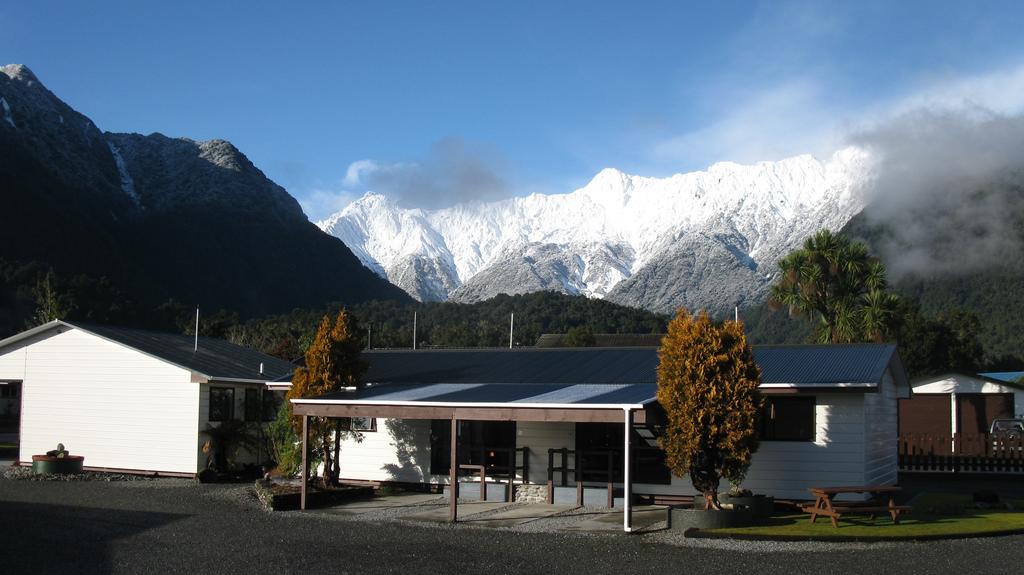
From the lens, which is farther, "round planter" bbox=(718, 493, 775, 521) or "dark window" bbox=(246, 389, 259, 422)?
"dark window" bbox=(246, 389, 259, 422)

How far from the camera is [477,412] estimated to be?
16578mm

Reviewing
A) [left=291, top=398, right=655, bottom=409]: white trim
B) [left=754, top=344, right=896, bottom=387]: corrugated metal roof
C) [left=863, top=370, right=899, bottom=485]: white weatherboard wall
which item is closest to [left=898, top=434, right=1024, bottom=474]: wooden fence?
[left=863, top=370, right=899, bottom=485]: white weatherboard wall

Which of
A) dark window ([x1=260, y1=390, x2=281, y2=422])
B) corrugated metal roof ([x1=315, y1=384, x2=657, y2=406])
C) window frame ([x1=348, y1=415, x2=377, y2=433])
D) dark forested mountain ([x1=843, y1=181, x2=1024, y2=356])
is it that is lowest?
window frame ([x1=348, y1=415, x2=377, y2=433])

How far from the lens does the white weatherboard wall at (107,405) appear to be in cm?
2389

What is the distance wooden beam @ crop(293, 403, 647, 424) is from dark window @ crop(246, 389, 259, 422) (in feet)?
25.7

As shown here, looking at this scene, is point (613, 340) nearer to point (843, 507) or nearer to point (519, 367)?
point (519, 367)

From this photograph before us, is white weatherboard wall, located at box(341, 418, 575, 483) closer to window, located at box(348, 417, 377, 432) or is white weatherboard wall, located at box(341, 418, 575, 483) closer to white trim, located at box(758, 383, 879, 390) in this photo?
window, located at box(348, 417, 377, 432)

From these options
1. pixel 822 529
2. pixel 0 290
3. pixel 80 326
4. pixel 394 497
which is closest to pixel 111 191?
pixel 0 290

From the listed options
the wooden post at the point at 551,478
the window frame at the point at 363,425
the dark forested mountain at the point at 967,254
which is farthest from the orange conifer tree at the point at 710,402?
the dark forested mountain at the point at 967,254

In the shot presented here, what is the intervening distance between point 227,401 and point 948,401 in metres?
22.2

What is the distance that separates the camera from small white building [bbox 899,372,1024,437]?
31.6 m

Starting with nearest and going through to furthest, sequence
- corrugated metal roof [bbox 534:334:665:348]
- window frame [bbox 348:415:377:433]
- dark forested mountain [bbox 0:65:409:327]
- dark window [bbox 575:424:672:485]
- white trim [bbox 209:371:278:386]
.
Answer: dark window [bbox 575:424:672:485], window frame [bbox 348:415:377:433], white trim [bbox 209:371:278:386], corrugated metal roof [bbox 534:334:665:348], dark forested mountain [bbox 0:65:409:327]

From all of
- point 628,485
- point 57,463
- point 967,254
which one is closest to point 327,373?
point 57,463

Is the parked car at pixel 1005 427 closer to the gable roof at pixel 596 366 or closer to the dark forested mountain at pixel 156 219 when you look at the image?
the gable roof at pixel 596 366
